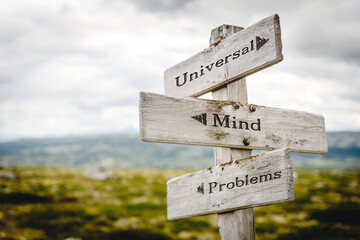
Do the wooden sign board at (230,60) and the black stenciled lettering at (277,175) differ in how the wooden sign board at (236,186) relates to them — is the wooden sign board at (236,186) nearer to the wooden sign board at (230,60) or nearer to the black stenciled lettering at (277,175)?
the black stenciled lettering at (277,175)

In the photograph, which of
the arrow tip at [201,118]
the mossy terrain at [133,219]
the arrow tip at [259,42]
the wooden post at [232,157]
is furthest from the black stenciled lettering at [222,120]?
the mossy terrain at [133,219]

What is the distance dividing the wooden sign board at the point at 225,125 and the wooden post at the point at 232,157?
0.74 ft

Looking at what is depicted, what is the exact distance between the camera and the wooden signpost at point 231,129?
2512 millimetres

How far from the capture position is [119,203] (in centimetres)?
1295

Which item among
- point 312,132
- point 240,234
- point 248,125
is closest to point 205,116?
point 248,125

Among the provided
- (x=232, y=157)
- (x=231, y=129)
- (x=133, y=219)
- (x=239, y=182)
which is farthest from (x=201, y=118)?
(x=133, y=219)

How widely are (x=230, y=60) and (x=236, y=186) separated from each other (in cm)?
138

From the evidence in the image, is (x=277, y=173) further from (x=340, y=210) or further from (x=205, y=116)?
(x=340, y=210)

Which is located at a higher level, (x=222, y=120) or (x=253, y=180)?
(x=222, y=120)

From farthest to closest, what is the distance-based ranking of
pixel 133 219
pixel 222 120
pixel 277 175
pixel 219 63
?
pixel 133 219 < pixel 219 63 < pixel 222 120 < pixel 277 175

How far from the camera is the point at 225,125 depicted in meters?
2.76

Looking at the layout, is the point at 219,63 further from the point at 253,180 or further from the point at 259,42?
the point at 253,180

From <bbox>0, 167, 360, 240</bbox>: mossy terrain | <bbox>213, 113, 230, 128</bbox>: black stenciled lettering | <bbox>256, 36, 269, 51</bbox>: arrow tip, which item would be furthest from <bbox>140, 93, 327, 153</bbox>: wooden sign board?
<bbox>0, 167, 360, 240</bbox>: mossy terrain

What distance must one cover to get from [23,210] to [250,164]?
11.4 m
